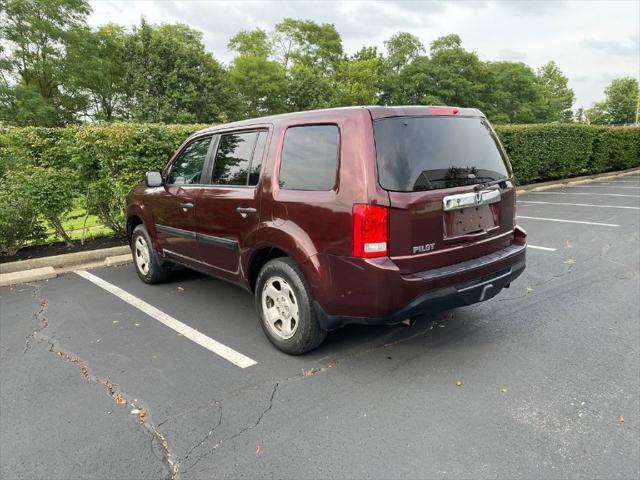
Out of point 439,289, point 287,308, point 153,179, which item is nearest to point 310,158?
point 287,308

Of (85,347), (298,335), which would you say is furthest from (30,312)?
(298,335)

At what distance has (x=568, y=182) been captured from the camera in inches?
648

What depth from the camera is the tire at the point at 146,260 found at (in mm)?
5238

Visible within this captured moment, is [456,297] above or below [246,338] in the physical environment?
above

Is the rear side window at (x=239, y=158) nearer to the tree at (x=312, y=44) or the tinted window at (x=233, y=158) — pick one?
the tinted window at (x=233, y=158)

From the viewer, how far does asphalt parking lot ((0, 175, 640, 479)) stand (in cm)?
235

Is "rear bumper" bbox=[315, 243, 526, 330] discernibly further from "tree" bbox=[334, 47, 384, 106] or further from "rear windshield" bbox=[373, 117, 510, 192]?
"tree" bbox=[334, 47, 384, 106]

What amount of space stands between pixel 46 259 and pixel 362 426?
5535mm

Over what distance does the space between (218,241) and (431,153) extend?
2.04 meters

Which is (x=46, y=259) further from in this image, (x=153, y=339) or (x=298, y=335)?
(x=298, y=335)

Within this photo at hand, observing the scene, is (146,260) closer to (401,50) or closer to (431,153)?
(431,153)

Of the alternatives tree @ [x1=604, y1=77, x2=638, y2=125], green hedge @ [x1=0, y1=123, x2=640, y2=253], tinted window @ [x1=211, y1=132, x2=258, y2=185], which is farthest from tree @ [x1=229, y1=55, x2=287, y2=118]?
tree @ [x1=604, y1=77, x2=638, y2=125]

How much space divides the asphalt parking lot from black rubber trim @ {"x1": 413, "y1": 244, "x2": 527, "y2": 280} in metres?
0.73

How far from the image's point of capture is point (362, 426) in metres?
2.62
